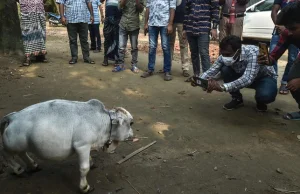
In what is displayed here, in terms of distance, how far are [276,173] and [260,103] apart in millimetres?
1669

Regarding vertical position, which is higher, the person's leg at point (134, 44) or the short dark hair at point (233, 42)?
the short dark hair at point (233, 42)

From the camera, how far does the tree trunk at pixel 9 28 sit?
7.07m

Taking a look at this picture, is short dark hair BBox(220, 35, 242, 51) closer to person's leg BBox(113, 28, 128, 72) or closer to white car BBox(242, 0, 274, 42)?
person's leg BBox(113, 28, 128, 72)

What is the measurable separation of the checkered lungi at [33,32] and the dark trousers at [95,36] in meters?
2.02

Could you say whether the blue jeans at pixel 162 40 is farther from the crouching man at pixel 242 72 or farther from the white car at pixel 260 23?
the white car at pixel 260 23

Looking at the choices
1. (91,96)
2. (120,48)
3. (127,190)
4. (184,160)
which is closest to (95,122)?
(127,190)

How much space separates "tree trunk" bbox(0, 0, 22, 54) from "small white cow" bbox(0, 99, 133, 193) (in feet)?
17.8

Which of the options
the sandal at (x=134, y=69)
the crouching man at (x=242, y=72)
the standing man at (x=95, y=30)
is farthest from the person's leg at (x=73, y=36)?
the crouching man at (x=242, y=72)

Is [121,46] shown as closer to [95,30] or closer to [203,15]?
[203,15]

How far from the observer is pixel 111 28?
698 cm

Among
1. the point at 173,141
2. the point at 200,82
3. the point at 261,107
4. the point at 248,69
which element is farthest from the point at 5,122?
the point at 261,107

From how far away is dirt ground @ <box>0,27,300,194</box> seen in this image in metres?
2.74

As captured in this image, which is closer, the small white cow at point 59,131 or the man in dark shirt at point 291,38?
the small white cow at point 59,131

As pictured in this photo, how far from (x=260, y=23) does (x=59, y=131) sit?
9252 millimetres
